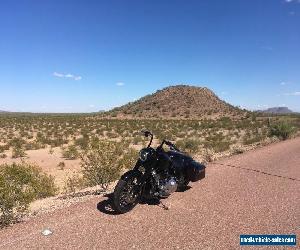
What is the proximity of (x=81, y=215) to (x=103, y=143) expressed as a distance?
300 cm

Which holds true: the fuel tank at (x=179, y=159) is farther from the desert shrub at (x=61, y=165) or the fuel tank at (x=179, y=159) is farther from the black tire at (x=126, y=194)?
the desert shrub at (x=61, y=165)

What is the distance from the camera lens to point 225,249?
579 cm

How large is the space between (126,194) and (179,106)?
84300mm

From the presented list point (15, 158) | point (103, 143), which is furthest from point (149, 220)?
point (15, 158)

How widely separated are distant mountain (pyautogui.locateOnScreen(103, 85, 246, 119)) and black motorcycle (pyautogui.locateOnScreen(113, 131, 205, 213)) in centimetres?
7369

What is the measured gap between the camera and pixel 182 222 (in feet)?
22.5

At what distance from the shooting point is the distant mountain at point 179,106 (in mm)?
86188

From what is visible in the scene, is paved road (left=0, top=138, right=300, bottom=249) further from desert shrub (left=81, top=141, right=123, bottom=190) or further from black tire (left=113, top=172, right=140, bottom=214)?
desert shrub (left=81, top=141, right=123, bottom=190)

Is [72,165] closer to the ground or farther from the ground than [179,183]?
closer to the ground

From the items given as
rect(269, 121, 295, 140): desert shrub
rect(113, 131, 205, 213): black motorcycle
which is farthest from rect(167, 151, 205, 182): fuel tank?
rect(269, 121, 295, 140): desert shrub

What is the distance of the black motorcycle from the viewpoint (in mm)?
7124

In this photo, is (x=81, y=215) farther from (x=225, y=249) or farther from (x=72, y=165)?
(x=72, y=165)

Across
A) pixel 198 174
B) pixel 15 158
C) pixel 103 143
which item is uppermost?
pixel 103 143

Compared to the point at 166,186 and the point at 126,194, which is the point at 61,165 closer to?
the point at 166,186
